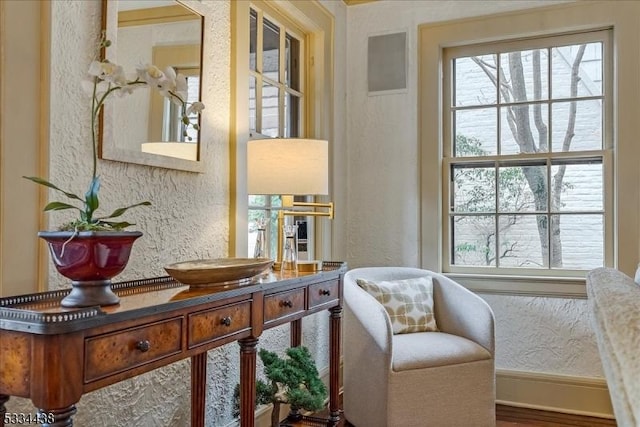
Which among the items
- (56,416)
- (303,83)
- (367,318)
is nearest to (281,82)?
(303,83)

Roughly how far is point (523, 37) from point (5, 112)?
2.90 m

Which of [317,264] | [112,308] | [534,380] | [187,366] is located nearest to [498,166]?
[534,380]

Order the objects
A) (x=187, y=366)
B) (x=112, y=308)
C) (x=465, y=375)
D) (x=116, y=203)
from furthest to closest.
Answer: (x=465, y=375), (x=187, y=366), (x=116, y=203), (x=112, y=308)

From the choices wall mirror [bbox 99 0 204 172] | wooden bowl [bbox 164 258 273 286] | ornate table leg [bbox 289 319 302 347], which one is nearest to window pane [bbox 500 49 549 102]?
ornate table leg [bbox 289 319 302 347]

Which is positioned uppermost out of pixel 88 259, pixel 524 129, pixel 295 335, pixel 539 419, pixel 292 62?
pixel 292 62

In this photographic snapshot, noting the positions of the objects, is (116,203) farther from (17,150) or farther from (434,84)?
(434,84)

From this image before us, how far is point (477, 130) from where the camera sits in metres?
3.41

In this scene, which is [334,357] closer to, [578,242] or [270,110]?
[270,110]

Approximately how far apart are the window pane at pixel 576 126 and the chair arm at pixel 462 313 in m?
1.11

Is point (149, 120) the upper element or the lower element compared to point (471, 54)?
lower

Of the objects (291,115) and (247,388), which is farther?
(291,115)

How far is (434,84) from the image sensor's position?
3.41m

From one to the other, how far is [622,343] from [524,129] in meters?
2.61

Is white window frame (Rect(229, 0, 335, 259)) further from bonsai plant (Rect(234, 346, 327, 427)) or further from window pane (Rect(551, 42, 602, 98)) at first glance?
window pane (Rect(551, 42, 602, 98))
